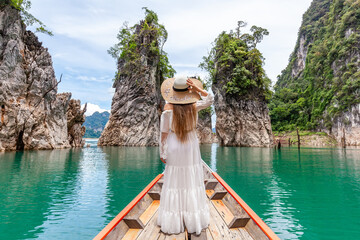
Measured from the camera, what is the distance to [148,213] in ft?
13.1

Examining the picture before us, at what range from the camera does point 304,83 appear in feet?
209

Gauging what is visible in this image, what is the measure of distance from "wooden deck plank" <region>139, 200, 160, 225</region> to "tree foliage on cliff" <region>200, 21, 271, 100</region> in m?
37.3

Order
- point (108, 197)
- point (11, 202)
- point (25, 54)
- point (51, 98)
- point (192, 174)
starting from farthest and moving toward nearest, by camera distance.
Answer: point (51, 98) < point (25, 54) < point (108, 197) < point (11, 202) < point (192, 174)

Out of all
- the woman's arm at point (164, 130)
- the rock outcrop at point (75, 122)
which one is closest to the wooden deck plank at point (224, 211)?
the woman's arm at point (164, 130)

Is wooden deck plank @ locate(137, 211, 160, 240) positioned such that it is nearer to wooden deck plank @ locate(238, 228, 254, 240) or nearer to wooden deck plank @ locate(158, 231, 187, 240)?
wooden deck plank @ locate(158, 231, 187, 240)

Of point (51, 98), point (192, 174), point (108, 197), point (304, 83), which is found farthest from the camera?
point (304, 83)

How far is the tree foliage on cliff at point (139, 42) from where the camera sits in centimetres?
4153

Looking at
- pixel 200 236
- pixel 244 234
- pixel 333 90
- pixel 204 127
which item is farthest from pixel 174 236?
pixel 204 127

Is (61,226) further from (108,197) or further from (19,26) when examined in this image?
(19,26)

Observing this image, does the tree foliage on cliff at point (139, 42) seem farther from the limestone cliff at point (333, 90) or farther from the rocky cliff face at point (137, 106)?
the limestone cliff at point (333, 90)

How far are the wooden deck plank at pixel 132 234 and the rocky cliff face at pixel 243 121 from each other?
39.5 meters

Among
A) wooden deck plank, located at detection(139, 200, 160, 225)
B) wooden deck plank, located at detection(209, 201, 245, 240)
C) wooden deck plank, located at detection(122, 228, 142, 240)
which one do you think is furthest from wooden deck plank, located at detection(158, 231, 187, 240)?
wooden deck plank, located at detection(139, 200, 160, 225)

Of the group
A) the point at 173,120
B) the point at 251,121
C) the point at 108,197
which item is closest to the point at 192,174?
the point at 173,120

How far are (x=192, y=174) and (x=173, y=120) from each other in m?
0.90
